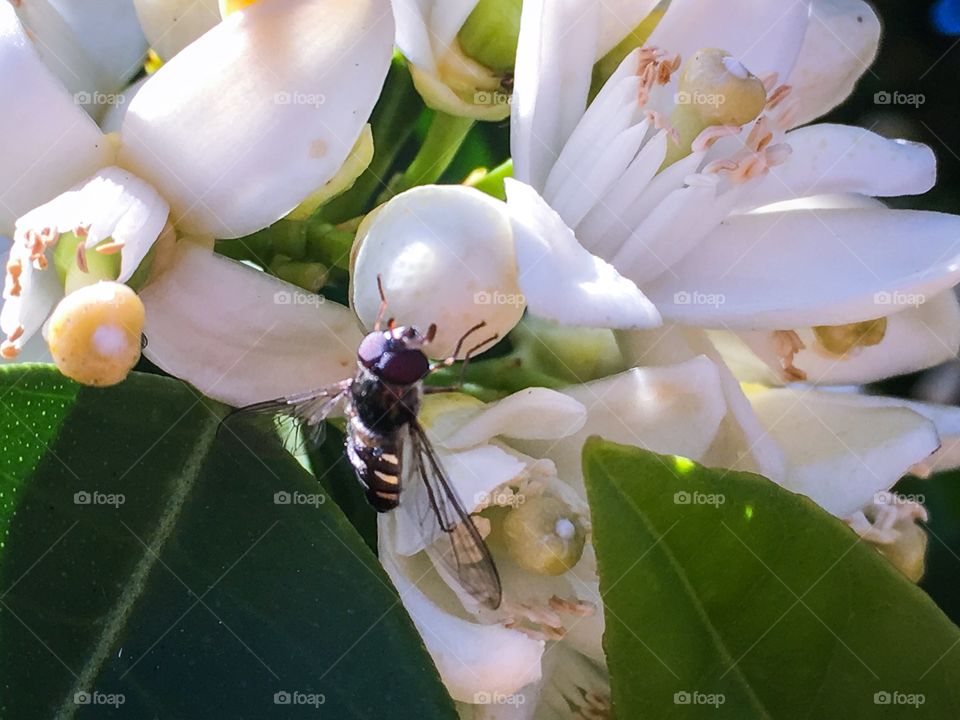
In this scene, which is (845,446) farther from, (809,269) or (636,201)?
(636,201)

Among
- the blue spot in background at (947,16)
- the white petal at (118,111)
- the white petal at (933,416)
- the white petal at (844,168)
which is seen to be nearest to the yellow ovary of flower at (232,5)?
the white petal at (118,111)

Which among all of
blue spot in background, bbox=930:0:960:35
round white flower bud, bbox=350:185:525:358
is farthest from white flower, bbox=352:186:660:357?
blue spot in background, bbox=930:0:960:35

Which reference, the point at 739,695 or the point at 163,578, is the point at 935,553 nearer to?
the point at 739,695

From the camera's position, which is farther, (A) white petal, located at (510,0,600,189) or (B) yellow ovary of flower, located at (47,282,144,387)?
(A) white petal, located at (510,0,600,189)

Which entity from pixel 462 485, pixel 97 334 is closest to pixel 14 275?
pixel 97 334

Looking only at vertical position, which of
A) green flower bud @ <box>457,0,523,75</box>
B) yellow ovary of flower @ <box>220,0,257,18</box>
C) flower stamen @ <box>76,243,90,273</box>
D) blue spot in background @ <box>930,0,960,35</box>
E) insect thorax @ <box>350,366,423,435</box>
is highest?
yellow ovary of flower @ <box>220,0,257,18</box>

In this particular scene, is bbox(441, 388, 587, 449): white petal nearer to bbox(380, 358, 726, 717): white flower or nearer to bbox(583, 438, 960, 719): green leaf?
bbox(380, 358, 726, 717): white flower

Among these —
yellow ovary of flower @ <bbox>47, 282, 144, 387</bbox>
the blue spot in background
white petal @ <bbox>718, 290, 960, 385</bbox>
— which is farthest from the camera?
the blue spot in background
